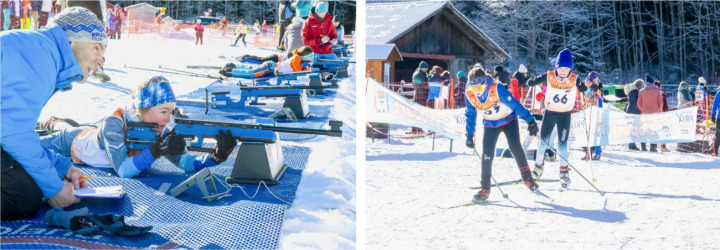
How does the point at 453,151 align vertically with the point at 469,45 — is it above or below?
below

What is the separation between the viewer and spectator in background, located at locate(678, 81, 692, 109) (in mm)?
5816

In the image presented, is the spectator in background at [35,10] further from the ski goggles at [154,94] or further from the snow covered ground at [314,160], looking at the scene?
the ski goggles at [154,94]

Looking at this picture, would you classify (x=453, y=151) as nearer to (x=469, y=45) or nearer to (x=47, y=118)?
(x=469, y=45)

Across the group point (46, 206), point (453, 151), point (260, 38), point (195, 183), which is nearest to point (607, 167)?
point (453, 151)

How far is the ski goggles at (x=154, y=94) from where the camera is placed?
2.53 metres

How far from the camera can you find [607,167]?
14.2 feet

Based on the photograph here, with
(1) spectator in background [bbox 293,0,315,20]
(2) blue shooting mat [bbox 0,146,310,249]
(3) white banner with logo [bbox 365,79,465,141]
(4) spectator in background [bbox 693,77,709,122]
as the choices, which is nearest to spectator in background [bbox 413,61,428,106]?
(3) white banner with logo [bbox 365,79,465,141]

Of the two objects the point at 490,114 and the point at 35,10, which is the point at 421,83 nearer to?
the point at 490,114

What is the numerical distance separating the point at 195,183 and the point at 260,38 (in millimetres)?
16109

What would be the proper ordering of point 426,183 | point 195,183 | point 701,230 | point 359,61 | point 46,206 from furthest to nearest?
1. point 426,183
2. point 701,230
3. point 359,61
4. point 195,183
5. point 46,206

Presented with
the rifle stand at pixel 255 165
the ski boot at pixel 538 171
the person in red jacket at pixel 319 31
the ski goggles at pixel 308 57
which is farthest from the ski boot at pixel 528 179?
the person in red jacket at pixel 319 31

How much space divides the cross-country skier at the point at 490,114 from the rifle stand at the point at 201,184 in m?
1.62

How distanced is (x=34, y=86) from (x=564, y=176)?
3002 mm

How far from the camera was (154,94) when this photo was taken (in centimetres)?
253
